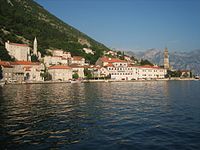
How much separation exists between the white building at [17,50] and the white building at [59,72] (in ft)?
52.2

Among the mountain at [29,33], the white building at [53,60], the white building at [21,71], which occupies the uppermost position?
the mountain at [29,33]

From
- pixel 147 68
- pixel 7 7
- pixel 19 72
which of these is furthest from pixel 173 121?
pixel 7 7

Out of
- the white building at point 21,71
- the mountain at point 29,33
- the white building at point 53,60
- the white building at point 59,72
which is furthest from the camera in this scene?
the mountain at point 29,33

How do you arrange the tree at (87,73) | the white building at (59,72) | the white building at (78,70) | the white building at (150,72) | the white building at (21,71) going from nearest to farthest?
1. the white building at (21,71)
2. the white building at (59,72)
3. the white building at (78,70)
4. the tree at (87,73)
5. the white building at (150,72)

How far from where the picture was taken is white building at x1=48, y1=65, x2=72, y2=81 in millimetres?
100312

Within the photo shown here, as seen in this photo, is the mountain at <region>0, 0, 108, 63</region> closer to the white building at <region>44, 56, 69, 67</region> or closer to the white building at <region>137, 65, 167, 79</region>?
the white building at <region>44, 56, 69, 67</region>

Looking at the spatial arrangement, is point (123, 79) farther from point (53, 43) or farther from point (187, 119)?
point (187, 119)

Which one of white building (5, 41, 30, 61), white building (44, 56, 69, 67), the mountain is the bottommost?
white building (44, 56, 69, 67)

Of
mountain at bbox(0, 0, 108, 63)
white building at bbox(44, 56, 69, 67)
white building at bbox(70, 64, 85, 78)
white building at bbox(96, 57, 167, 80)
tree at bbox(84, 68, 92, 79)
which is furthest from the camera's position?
mountain at bbox(0, 0, 108, 63)

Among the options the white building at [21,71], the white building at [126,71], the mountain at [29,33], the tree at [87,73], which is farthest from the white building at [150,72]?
the white building at [21,71]

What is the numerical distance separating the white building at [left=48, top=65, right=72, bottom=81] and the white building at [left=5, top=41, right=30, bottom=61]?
15.9 metres

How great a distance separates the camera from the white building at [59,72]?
100 m

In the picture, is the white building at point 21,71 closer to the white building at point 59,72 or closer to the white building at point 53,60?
the white building at point 59,72

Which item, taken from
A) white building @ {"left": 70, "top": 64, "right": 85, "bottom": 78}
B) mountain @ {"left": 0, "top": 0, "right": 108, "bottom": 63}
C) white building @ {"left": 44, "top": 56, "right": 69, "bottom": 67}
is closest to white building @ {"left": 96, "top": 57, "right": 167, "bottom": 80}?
white building @ {"left": 70, "top": 64, "right": 85, "bottom": 78}
